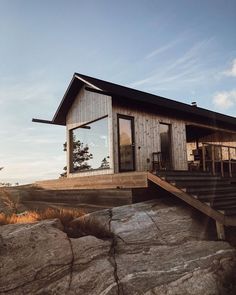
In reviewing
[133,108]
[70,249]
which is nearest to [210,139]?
[133,108]

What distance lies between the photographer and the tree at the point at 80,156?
49.5ft

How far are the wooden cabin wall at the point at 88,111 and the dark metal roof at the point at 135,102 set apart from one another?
1.32 ft

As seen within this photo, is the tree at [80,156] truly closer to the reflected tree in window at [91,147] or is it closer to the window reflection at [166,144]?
the reflected tree in window at [91,147]

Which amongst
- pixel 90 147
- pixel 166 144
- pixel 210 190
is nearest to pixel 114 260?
pixel 210 190

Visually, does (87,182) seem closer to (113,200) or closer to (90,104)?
(113,200)

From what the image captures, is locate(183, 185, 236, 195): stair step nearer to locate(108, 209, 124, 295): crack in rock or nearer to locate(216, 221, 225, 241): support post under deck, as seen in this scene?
locate(216, 221, 225, 241): support post under deck

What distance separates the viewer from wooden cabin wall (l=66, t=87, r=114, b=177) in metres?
13.1

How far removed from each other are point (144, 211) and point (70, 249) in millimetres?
3007

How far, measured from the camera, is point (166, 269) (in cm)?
662

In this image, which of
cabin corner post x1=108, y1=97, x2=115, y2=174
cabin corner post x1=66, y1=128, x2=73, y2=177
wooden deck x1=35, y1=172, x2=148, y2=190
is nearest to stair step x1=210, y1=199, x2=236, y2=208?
wooden deck x1=35, y1=172, x2=148, y2=190

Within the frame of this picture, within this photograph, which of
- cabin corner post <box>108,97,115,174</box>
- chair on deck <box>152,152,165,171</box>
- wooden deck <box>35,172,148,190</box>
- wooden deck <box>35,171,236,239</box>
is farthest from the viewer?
chair on deck <box>152,152,165,171</box>

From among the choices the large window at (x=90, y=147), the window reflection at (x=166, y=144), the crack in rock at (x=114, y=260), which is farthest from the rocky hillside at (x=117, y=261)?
the window reflection at (x=166, y=144)

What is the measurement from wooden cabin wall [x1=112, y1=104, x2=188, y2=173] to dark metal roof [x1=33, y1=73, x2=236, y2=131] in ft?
1.24

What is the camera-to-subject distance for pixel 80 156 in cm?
1573
